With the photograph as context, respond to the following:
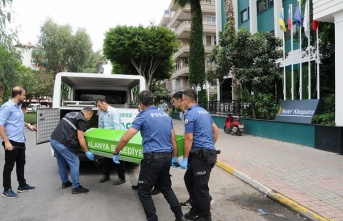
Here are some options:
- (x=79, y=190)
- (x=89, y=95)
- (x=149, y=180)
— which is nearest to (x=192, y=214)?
(x=149, y=180)

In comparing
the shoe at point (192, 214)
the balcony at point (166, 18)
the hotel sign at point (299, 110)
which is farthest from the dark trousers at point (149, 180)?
the balcony at point (166, 18)

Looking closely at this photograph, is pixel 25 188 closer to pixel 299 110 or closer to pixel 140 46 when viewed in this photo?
pixel 299 110

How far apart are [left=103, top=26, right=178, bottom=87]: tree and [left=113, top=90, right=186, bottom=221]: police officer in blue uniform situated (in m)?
27.5

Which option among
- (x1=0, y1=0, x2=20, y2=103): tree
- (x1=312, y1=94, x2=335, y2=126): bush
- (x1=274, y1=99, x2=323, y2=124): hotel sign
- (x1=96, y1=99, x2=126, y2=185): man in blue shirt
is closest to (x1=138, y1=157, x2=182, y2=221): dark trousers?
(x1=96, y1=99, x2=126, y2=185): man in blue shirt

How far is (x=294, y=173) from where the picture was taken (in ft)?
24.2

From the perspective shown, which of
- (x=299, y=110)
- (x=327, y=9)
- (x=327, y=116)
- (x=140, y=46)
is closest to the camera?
(x=327, y=9)

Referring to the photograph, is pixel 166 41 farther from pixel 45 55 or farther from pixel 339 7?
pixel 339 7

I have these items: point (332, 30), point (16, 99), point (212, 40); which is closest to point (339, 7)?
point (332, 30)

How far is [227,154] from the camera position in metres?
10.3

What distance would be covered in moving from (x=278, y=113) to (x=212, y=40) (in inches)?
1292

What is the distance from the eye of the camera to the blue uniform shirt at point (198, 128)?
4.38m

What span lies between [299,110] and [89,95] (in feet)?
25.0

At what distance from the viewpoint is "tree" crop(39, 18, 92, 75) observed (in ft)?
135

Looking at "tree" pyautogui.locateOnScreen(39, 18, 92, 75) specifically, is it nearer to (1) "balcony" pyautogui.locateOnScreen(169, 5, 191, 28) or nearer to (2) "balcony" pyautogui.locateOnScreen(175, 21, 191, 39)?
(2) "balcony" pyautogui.locateOnScreen(175, 21, 191, 39)
